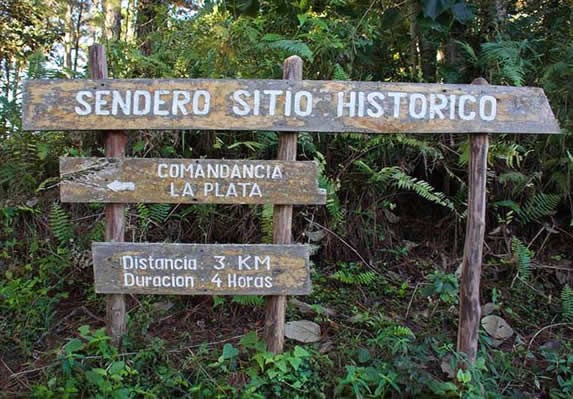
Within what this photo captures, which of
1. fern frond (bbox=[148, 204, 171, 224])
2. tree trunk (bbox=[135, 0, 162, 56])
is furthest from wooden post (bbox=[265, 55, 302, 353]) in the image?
tree trunk (bbox=[135, 0, 162, 56])

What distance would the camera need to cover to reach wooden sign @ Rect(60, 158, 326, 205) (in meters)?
2.98

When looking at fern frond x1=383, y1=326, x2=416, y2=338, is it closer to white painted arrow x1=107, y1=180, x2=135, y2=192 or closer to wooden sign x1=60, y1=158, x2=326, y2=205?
wooden sign x1=60, y1=158, x2=326, y2=205

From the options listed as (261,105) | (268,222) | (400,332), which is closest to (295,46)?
(261,105)

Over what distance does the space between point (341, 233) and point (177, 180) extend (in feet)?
6.12

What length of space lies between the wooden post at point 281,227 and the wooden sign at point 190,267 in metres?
0.11

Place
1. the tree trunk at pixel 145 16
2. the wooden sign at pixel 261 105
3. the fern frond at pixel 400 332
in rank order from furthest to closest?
the tree trunk at pixel 145 16 → the fern frond at pixel 400 332 → the wooden sign at pixel 261 105

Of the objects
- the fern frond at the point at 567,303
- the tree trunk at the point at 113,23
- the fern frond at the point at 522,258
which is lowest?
the fern frond at the point at 567,303

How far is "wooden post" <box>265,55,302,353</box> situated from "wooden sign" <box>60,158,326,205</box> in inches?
3.8

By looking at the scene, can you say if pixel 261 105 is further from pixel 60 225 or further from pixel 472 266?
pixel 60 225

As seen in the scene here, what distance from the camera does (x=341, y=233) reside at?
4406 mm

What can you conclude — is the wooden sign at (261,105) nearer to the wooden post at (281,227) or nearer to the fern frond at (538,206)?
the wooden post at (281,227)

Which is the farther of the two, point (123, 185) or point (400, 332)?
point (400, 332)

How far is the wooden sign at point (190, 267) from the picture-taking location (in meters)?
3.04

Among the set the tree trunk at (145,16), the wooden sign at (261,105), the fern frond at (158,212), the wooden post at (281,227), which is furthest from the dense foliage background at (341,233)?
the tree trunk at (145,16)
